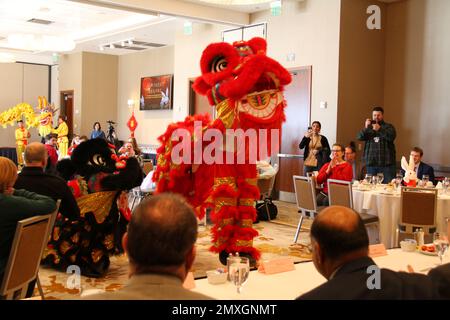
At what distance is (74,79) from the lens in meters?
15.7

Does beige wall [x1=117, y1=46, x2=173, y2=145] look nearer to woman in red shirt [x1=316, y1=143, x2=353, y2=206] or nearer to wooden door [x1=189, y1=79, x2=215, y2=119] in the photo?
wooden door [x1=189, y1=79, x2=215, y2=119]

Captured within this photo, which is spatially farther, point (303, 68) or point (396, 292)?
point (303, 68)

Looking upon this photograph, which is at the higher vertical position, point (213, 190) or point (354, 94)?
point (354, 94)

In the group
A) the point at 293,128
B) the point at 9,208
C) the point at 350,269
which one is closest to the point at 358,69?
the point at 293,128

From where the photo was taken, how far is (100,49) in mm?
14867

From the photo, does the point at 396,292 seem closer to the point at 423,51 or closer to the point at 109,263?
the point at 109,263

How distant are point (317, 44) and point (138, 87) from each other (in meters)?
7.53

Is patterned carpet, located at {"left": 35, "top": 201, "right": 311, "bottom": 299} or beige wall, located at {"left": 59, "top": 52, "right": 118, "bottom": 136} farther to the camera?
beige wall, located at {"left": 59, "top": 52, "right": 118, "bottom": 136}

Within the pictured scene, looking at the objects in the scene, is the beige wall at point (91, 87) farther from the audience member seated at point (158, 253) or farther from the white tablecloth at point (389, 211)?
the audience member seated at point (158, 253)

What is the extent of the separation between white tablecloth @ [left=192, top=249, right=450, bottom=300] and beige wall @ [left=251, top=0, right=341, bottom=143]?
6273 millimetres

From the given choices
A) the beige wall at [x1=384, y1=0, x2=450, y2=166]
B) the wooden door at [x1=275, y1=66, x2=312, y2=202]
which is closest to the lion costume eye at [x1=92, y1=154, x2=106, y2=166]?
the wooden door at [x1=275, y1=66, x2=312, y2=202]

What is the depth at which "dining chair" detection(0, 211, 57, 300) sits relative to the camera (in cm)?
267

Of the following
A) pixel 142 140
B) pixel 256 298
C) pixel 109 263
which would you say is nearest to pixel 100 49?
pixel 142 140

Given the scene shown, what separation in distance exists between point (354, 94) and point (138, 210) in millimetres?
8004
